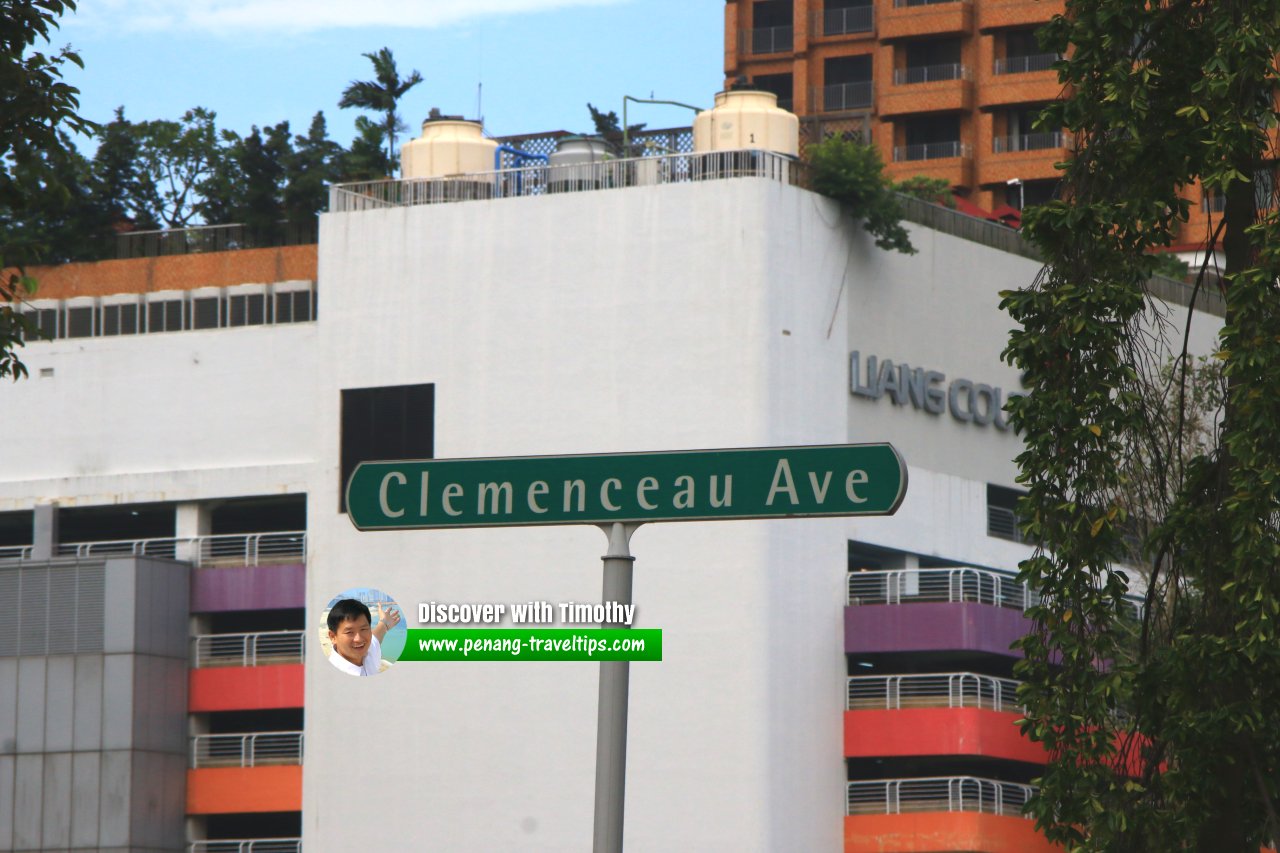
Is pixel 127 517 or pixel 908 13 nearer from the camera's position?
pixel 127 517

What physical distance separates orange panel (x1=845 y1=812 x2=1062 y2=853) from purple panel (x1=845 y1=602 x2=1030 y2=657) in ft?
13.1

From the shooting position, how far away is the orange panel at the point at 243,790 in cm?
5916

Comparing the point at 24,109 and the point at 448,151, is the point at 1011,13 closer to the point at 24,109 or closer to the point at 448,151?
the point at 448,151

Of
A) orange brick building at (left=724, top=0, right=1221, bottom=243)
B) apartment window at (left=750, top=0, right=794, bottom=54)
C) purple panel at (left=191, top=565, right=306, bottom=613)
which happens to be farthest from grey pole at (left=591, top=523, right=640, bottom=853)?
apartment window at (left=750, top=0, right=794, bottom=54)

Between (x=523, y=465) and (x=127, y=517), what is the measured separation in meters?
55.7

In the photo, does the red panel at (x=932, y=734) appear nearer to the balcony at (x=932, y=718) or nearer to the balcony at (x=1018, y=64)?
the balcony at (x=932, y=718)

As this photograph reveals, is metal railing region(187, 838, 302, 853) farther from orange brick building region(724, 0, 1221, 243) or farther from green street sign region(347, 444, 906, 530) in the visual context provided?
green street sign region(347, 444, 906, 530)

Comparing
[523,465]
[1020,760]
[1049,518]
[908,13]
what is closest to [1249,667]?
[1049,518]

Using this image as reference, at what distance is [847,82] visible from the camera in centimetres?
9925

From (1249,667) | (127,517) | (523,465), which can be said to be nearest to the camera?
(523,465)

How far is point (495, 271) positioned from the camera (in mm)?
58938

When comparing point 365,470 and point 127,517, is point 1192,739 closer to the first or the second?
point 365,470

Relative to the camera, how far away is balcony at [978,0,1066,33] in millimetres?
92938

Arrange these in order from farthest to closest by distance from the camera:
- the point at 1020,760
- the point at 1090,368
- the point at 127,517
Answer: the point at 127,517, the point at 1020,760, the point at 1090,368
